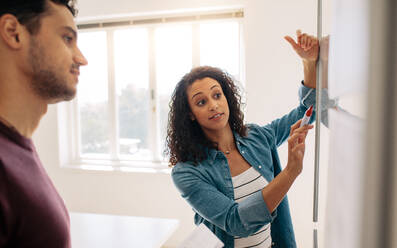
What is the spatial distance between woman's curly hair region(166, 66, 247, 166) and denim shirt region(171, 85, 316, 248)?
40 mm

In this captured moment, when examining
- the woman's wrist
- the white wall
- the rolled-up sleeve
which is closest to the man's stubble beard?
the rolled-up sleeve

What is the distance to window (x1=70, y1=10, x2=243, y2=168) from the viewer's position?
291cm

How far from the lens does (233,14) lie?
8.95ft

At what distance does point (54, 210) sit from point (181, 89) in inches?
29.7

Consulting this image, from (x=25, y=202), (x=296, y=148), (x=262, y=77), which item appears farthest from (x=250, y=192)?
(x=262, y=77)

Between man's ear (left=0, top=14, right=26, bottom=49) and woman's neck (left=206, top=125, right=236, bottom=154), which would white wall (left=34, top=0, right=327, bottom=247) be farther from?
man's ear (left=0, top=14, right=26, bottom=49)

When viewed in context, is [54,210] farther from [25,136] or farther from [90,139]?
[90,139]

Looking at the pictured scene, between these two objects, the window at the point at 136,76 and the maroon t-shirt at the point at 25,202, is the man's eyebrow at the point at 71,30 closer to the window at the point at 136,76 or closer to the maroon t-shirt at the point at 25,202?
the maroon t-shirt at the point at 25,202

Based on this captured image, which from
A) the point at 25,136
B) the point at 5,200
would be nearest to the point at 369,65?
the point at 5,200

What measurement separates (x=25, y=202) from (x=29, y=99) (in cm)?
21

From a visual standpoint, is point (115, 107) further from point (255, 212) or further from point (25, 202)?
point (25, 202)

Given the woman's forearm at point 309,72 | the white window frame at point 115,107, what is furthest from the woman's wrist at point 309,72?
the white window frame at point 115,107

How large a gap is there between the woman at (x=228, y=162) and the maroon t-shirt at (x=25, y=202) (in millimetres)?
503

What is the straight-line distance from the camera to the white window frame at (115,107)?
2.82 metres
